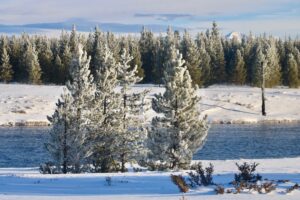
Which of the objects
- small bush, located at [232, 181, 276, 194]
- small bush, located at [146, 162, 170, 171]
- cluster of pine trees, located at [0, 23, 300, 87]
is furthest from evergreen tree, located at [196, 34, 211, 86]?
small bush, located at [232, 181, 276, 194]

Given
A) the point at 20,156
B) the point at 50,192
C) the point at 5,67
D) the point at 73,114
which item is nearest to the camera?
the point at 50,192

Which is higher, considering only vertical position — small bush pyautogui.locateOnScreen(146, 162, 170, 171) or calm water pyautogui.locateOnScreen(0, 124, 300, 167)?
small bush pyautogui.locateOnScreen(146, 162, 170, 171)

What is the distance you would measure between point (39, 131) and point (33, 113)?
1437 cm

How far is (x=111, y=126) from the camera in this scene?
105 ft

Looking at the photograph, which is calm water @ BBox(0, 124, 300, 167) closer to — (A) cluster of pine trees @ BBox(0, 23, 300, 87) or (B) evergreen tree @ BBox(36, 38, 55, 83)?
(A) cluster of pine trees @ BBox(0, 23, 300, 87)

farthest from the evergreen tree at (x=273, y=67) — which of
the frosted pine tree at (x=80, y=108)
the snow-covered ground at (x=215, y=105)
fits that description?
the frosted pine tree at (x=80, y=108)

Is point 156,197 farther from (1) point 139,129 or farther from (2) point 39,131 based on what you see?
(2) point 39,131

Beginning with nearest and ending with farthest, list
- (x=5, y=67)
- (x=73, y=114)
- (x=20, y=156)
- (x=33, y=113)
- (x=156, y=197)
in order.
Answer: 1. (x=156, y=197)
2. (x=73, y=114)
3. (x=20, y=156)
4. (x=33, y=113)
5. (x=5, y=67)

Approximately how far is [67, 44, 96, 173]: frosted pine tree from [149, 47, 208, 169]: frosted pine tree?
373cm

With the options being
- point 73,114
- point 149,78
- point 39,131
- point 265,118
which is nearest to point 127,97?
point 73,114

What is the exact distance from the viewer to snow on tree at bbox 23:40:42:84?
326 feet

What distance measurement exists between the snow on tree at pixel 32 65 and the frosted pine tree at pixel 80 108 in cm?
6981

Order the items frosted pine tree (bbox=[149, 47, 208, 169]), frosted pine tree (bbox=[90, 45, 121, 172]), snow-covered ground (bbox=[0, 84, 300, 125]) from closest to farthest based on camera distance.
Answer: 1. frosted pine tree (bbox=[149, 47, 208, 169])
2. frosted pine tree (bbox=[90, 45, 121, 172])
3. snow-covered ground (bbox=[0, 84, 300, 125])

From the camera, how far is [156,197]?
1389 centimetres
